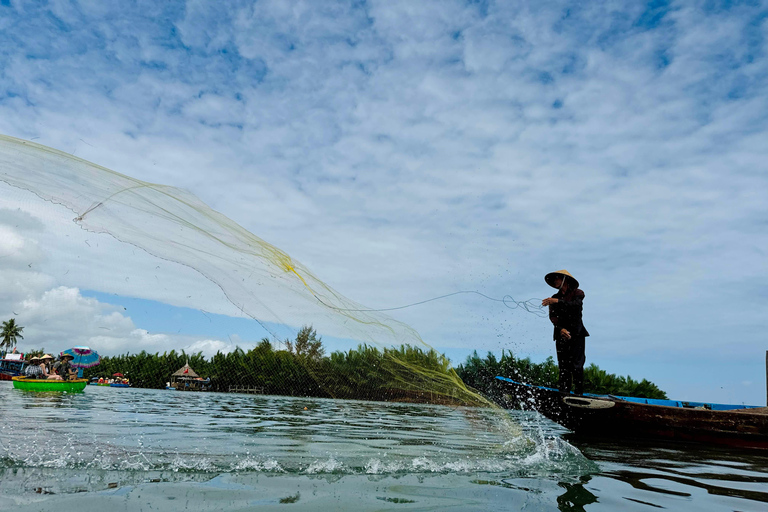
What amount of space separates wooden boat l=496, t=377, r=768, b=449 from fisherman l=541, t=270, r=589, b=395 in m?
0.83

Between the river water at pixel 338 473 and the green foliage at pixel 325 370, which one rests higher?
the green foliage at pixel 325 370

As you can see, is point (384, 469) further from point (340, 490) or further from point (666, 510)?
point (666, 510)

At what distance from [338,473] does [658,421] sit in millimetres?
8896

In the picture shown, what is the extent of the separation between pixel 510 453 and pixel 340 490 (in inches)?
148

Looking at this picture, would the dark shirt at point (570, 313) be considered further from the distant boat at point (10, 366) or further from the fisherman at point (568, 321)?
the distant boat at point (10, 366)

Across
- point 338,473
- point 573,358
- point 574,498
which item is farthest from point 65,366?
point 574,498

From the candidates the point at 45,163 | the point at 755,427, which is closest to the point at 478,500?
the point at 45,163

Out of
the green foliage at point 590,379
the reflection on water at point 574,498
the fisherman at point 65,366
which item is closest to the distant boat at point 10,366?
the fisherman at point 65,366

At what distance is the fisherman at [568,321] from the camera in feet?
33.5

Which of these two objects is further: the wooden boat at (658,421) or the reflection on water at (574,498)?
the wooden boat at (658,421)

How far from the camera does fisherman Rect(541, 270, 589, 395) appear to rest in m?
10.2

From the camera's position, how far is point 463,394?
26.3 ft

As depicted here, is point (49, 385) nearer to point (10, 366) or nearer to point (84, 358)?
point (84, 358)

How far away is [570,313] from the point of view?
33.7ft
